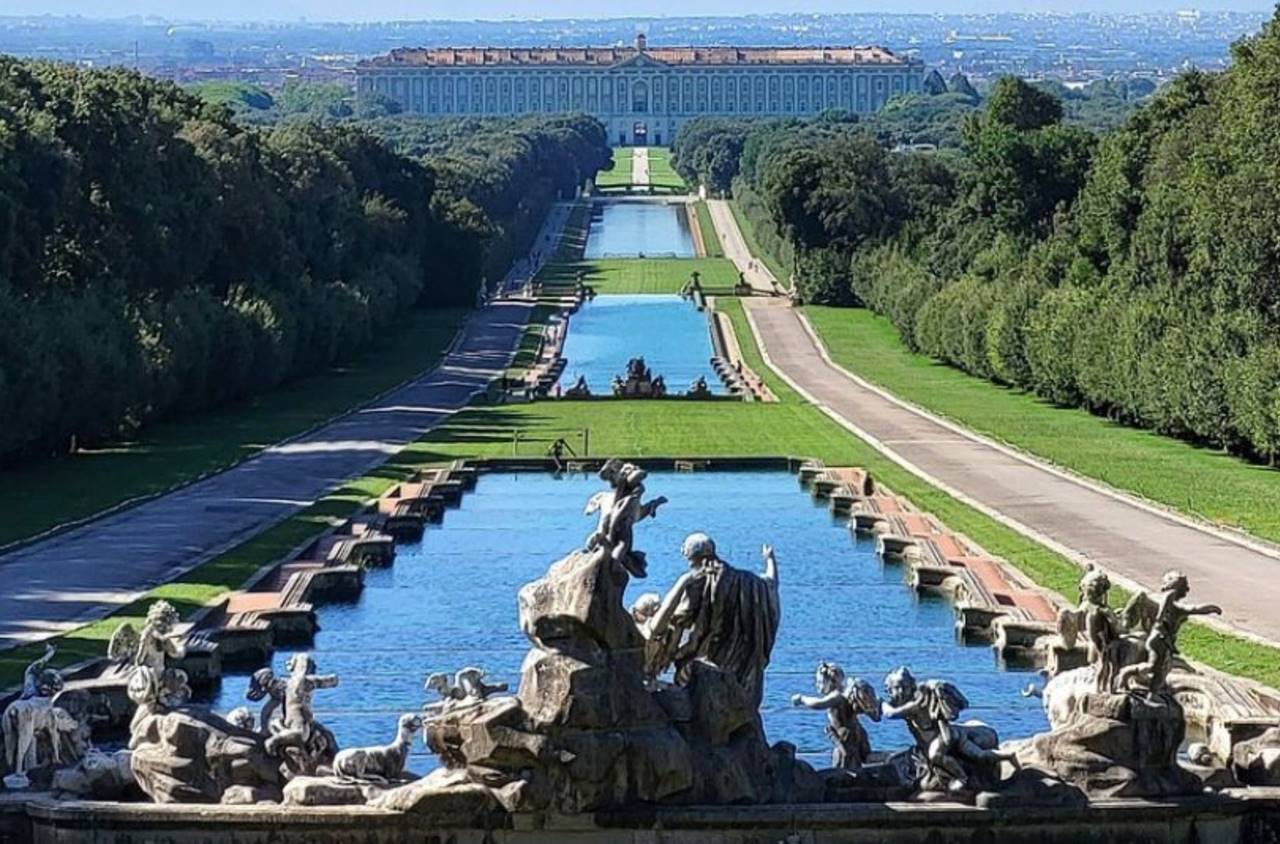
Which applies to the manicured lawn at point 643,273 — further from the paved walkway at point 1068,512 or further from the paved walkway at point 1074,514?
the paved walkway at point 1074,514

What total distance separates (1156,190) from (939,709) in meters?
58.0

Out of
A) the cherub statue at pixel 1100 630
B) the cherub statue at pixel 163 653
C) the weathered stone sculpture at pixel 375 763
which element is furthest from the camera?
the cherub statue at pixel 163 653

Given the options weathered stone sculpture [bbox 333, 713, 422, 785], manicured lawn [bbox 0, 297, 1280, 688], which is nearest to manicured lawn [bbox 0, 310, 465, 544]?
manicured lawn [bbox 0, 297, 1280, 688]

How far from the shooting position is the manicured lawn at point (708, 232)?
154m

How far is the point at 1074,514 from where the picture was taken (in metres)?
52.6

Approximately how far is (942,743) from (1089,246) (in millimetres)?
65626

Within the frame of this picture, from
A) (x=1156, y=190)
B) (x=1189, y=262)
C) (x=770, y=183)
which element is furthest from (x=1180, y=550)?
(x=770, y=183)

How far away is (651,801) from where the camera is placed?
25.1 meters

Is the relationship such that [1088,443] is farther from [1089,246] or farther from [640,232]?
[640,232]

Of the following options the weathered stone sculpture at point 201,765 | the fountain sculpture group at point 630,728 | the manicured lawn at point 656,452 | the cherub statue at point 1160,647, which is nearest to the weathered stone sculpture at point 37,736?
the fountain sculpture group at point 630,728

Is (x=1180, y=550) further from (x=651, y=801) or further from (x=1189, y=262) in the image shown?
(x=1189, y=262)

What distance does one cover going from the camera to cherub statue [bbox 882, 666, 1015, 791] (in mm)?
25766

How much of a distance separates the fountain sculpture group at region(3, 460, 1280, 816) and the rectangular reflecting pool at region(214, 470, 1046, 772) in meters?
4.11

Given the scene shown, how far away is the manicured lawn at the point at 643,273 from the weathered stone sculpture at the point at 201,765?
103 metres
